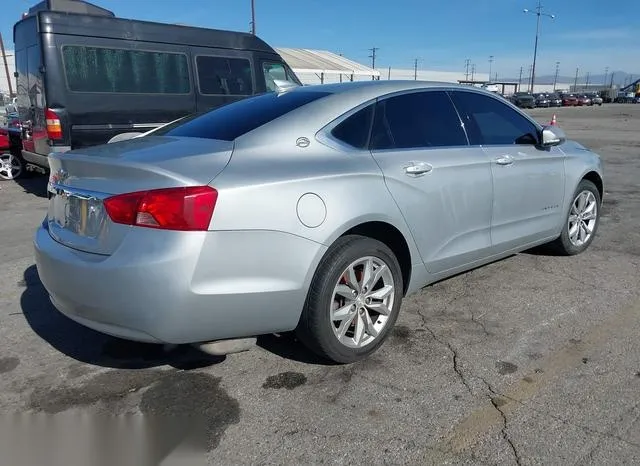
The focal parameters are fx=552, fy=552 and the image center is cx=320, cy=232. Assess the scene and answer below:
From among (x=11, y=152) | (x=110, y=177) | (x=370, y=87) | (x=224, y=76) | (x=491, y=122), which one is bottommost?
(x=11, y=152)

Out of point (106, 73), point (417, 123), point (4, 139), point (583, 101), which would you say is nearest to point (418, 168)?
point (417, 123)

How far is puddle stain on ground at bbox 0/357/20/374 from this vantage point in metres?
3.25

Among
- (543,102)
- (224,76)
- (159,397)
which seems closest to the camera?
(159,397)

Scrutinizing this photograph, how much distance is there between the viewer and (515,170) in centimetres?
426

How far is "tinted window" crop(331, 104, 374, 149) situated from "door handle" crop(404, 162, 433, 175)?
0.32 meters

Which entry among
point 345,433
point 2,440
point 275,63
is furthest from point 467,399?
point 275,63

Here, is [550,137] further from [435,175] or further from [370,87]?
[370,87]

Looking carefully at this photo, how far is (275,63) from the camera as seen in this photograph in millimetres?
10344

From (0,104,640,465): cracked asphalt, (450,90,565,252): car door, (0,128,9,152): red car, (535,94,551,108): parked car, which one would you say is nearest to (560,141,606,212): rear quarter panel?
(450,90,565,252): car door

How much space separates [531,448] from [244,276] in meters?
1.53

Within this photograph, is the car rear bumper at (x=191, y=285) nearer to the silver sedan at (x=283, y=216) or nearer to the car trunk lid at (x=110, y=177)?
the silver sedan at (x=283, y=216)

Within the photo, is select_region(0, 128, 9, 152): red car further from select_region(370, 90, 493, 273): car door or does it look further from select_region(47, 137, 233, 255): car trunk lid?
select_region(370, 90, 493, 273): car door

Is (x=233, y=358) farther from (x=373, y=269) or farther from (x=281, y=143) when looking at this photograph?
(x=281, y=143)

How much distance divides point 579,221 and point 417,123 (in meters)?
2.47
